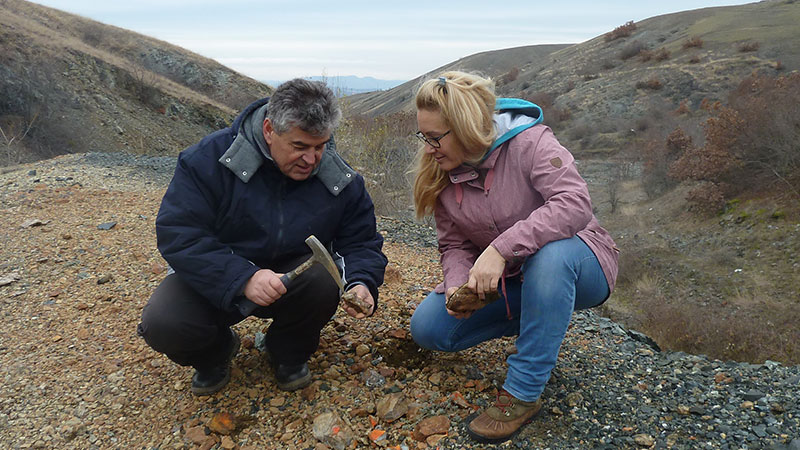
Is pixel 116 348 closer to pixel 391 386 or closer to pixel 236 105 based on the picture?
pixel 391 386

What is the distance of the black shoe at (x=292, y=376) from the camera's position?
2.34 metres

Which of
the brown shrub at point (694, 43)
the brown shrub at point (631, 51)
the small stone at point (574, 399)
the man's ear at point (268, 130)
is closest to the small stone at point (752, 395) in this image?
the small stone at point (574, 399)

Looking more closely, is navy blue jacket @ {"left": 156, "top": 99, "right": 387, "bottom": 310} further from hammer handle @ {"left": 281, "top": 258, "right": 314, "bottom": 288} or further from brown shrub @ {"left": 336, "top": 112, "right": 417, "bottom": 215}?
brown shrub @ {"left": 336, "top": 112, "right": 417, "bottom": 215}

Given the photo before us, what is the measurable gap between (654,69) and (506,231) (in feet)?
84.4

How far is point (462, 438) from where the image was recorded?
6.66 ft

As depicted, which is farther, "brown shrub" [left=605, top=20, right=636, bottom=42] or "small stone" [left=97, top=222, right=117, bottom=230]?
"brown shrub" [left=605, top=20, right=636, bottom=42]

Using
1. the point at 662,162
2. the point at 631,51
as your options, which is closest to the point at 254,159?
the point at 662,162

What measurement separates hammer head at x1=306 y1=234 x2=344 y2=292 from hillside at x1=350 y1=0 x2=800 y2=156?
17.5 meters

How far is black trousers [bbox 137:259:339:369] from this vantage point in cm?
205

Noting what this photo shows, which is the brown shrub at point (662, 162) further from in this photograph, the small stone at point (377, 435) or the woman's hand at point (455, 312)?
the small stone at point (377, 435)

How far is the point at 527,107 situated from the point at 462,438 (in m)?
1.31

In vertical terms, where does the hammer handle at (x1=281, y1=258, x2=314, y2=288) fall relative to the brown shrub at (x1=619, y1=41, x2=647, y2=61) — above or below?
below

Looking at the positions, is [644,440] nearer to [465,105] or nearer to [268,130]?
[465,105]

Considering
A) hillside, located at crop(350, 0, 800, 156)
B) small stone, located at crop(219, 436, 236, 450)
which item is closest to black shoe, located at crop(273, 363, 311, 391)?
small stone, located at crop(219, 436, 236, 450)
